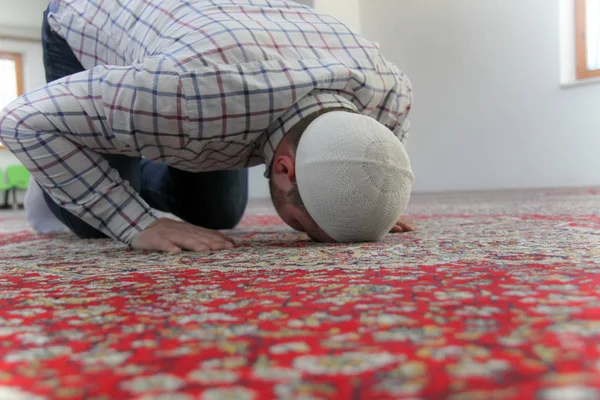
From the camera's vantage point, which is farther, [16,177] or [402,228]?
[16,177]

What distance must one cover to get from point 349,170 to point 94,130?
1.54ft

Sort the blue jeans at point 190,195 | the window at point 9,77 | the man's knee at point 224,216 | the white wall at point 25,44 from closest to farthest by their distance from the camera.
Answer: the blue jeans at point 190,195, the man's knee at point 224,216, the white wall at point 25,44, the window at point 9,77

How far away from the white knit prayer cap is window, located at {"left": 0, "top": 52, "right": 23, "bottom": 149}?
8435 millimetres

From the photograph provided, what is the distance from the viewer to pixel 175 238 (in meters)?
1.10

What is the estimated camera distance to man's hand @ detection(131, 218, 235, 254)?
1.09 m

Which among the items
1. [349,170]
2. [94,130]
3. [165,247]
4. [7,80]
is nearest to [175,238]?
[165,247]

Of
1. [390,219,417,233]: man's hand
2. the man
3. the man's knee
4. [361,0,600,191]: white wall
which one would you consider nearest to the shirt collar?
the man

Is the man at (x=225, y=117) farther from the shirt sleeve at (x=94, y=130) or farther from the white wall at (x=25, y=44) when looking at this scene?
the white wall at (x=25, y=44)

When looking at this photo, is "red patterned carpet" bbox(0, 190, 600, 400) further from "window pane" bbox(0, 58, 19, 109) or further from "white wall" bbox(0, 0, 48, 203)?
"window pane" bbox(0, 58, 19, 109)

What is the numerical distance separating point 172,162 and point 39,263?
12.1 inches

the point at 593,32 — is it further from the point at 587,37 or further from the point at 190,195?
the point at 190,195

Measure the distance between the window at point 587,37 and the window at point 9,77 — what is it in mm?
7334

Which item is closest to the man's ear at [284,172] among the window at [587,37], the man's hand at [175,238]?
the man's hand at [175,238]

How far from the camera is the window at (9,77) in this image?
8211 millimetres
